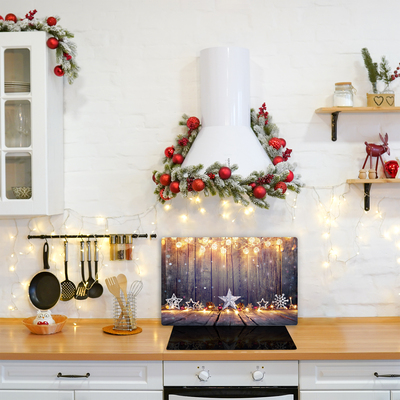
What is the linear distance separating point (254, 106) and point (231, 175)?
549mm

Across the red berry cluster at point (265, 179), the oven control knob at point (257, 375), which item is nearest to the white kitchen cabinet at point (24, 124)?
the red berry cluster at point (265, 179)

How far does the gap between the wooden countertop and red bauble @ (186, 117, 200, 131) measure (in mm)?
1038

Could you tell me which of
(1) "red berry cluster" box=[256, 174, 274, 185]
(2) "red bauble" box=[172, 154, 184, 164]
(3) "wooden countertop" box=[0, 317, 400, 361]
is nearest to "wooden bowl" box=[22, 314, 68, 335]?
(3) "wooden countertop" box=[0, 317, 400, 361]

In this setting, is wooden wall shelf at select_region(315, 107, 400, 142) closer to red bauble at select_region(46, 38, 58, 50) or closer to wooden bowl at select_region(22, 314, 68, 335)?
red bauble at select_region(46, 38, 58, 50)

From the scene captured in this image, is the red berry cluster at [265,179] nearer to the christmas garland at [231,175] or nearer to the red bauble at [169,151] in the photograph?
the christmas garland at [231,175]

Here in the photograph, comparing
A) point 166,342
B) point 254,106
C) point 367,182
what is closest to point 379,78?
point 367,182

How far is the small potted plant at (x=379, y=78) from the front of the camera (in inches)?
88.7

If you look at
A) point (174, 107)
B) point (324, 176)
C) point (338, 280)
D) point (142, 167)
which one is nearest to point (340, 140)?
point (324, 176)

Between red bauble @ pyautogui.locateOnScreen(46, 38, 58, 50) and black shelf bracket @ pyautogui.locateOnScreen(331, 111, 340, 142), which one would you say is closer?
red bauble @ pyautogui.locateOnScreen(46, 38, 58, 50)

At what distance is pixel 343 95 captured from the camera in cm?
226

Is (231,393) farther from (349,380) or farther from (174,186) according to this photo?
(174,186)

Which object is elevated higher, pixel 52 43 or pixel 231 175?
pixel 52 43

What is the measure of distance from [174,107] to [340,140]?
90 cm

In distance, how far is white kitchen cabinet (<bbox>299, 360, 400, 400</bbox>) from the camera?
192 centimetres
